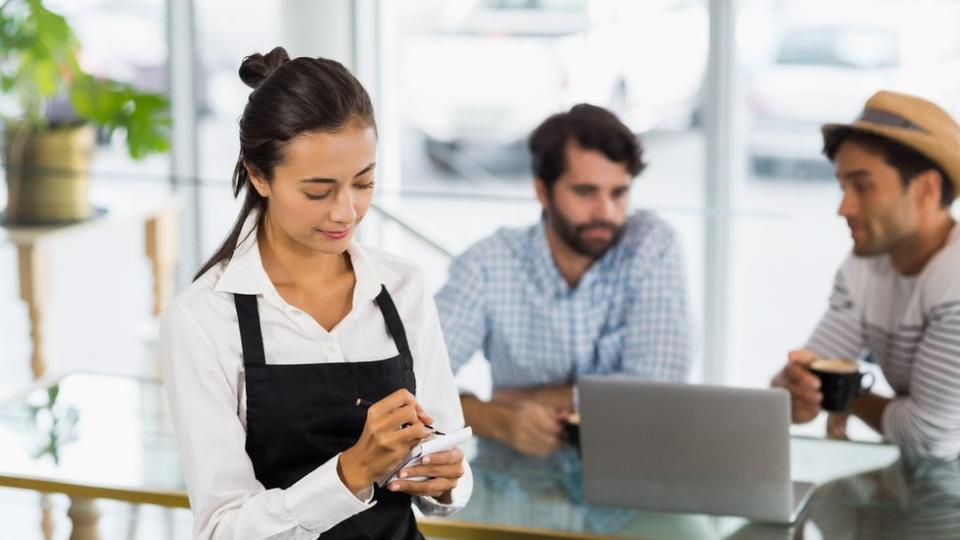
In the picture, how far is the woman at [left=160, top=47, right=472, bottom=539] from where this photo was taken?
1589 millimetres

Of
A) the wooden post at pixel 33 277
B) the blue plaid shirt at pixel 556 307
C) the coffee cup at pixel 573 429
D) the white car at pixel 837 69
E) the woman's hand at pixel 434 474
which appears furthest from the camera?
the white car at pixel 837 69

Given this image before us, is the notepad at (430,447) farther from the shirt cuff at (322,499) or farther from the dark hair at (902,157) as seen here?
the dark hair at (902,157)

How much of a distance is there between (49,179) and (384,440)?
3507mm

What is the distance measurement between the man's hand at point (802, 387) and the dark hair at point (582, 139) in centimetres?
76

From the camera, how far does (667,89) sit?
522 cm

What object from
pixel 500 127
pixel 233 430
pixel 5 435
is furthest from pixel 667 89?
pixel 233 430

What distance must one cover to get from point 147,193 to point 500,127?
1664 mm

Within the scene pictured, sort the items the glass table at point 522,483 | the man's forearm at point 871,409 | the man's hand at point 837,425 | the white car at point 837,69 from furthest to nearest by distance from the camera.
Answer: the white car at point 837,69 < the man's forearm at point 871,409 < the man's hand at point 837,425 < the glass table at point 522,483

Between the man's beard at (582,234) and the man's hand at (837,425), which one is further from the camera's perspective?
the man's beard at (582,234)

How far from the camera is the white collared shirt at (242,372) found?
5.20 ft

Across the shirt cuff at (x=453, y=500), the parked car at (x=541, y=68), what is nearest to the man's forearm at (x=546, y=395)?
the shirt cuff at (x=453, y=500)

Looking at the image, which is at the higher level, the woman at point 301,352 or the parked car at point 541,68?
the parked car at point 541,68

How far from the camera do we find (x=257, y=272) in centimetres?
170

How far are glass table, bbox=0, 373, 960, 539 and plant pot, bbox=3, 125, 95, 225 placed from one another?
2.33 m
